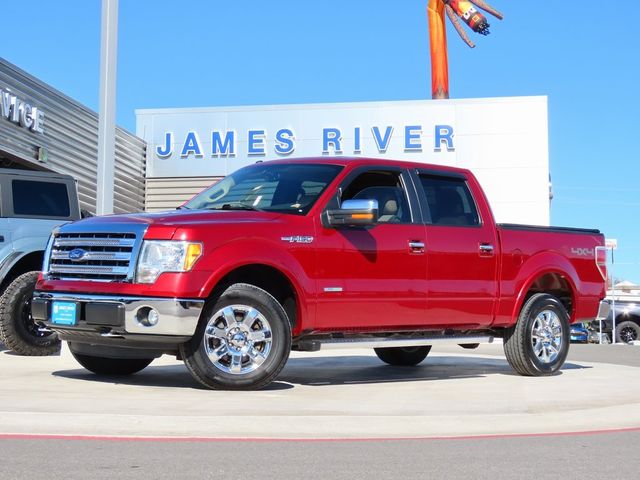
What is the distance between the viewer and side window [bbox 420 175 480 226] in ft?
30.7

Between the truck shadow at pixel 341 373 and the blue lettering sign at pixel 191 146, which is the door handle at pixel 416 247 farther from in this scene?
the blue lettering sign at pixel 191 146

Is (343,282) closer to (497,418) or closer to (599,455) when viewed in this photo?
(497,418)

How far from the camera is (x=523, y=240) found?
32.4 feet

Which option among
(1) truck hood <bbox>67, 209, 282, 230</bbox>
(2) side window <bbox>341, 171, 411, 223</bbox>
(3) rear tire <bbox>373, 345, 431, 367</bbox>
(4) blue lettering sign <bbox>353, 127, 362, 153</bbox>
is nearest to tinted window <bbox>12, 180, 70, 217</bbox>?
(1) truck hood <bbox>67, 209, 282, 230</bbox>

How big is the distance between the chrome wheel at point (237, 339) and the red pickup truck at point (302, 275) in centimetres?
1

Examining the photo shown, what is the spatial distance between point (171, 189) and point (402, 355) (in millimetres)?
22630

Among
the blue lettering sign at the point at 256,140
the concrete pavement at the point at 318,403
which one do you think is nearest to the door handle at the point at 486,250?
the concrete pavement at the point at 318,403

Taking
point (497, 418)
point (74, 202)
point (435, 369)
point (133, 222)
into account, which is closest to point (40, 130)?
point (74, 202)

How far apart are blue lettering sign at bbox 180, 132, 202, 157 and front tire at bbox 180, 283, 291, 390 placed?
2614cm

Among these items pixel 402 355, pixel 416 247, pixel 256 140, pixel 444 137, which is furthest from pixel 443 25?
pixel 416 247

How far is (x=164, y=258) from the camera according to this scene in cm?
742

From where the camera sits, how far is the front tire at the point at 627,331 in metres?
30.9

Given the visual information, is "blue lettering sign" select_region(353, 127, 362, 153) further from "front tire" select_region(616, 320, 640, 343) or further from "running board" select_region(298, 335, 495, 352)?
"running board" select_region(298, 335, 495, 352)

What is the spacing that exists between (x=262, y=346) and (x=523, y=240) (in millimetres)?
3322
